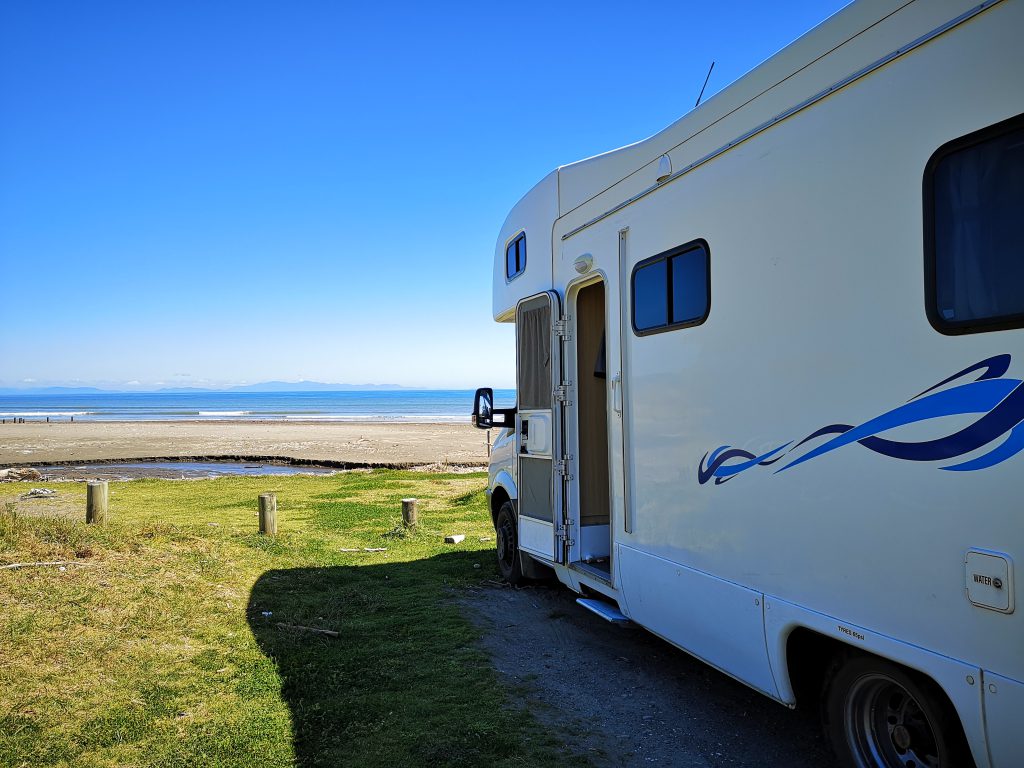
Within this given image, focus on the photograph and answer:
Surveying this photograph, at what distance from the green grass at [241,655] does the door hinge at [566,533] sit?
1006mm

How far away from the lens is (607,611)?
16.2 ft

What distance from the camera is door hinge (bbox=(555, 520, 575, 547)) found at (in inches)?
223

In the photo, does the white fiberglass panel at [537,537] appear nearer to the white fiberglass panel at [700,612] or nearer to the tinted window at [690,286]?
the white fiberglass panel at [700,612]

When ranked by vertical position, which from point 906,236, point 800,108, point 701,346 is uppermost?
point 800,108

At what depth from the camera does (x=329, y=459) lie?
24828 mm

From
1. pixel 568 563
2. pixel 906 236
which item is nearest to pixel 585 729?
pixel 568 563

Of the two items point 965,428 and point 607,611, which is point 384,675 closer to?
point 607,611

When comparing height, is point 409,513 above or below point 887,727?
below

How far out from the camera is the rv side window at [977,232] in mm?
2350

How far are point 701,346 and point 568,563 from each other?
243 cm

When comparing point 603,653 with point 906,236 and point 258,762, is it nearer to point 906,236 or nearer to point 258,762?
point 258,762

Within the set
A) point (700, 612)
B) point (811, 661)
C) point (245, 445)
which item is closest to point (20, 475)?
point (245, 445)

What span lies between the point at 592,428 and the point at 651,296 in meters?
1.72

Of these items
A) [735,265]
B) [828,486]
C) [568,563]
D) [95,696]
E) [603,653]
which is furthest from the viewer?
[568,563]
